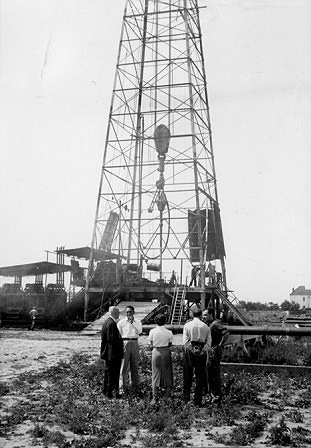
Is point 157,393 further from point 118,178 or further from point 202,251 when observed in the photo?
point 118,178

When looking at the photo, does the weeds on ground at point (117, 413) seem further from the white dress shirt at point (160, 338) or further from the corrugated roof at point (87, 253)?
the corrugated roof at point (87, 253)

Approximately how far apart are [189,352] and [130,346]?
143 cm

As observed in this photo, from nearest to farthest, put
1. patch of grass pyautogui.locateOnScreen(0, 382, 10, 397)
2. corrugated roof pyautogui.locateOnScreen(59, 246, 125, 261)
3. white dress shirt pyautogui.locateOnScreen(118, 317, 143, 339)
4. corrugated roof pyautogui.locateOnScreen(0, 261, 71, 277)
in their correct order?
patch of grass pyautogui.locateOnScreen(0, 382, 10, 397) < white dress shirt pyautogui.locateOnScreen(118, 317, 143, 339) < corrugated roof pyautogui.locateOnScreen(59, 246, 125, 261) < corrugated roof pyautogui.locateOnScreen(0, 261, 71, 277)

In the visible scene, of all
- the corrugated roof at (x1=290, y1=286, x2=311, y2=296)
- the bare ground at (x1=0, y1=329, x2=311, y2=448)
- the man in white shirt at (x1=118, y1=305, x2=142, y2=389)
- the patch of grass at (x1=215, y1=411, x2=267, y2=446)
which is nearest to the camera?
the patch of grass at (x1=215, y1=411, x2=267, y2=446)

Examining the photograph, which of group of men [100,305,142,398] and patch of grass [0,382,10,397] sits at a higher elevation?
group of men [100,305,142,398]

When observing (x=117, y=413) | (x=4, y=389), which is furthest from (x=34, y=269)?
(x=117, y=413)

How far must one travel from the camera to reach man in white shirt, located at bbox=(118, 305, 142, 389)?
32.8 ft

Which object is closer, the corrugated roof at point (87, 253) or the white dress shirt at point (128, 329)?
the white dress shirt at point (128, 329)

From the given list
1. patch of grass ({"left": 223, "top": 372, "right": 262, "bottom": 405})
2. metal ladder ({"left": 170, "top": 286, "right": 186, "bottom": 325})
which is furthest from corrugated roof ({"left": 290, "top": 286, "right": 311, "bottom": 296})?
patch of grass ({"left": 223, "top": 372, "right": 262, "bottom": 405})

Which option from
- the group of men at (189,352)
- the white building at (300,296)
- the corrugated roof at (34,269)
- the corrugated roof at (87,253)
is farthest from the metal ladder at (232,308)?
the white building at (300,296)

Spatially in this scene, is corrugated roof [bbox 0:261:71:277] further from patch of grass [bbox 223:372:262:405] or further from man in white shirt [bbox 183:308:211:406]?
man in white shirt [bbox 183:308:211:406]

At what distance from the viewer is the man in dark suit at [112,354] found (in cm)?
955

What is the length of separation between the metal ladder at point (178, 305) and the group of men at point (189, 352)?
569 inches

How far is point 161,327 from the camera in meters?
9.45
